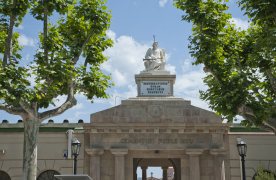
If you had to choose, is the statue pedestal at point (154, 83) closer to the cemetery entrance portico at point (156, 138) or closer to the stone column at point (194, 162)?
the cemetery entrance portico at point (156, 138)

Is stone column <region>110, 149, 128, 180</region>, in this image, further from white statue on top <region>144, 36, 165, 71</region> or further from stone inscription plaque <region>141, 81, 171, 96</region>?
white statue on top <region>144, 36, 165, 71</region>

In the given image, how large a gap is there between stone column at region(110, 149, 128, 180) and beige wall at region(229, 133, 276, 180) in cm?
650

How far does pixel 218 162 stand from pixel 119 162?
5.90 metres

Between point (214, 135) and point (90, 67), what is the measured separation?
1068 centimetres

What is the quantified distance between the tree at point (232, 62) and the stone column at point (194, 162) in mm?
8759

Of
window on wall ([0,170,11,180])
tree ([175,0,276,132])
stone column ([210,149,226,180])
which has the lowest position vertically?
window on wall ([0,170,11,180])

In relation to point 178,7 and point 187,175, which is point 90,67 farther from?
point 187,175

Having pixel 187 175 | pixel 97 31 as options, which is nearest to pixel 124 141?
pixel 187 175

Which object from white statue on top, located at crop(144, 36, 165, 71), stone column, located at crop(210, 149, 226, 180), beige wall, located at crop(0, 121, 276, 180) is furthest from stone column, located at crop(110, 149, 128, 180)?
white statue on top, located at crop(144, 36, 165, 71)

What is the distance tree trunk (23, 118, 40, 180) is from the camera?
16.4 metres

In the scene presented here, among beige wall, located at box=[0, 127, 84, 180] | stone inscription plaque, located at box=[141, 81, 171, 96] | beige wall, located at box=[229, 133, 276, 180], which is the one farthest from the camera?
stone inscription plaque, located at box=[141, 81, 171, 96]

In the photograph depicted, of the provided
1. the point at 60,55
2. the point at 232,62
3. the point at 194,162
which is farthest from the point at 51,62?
the point at 194,162

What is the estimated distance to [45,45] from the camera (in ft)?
57.4

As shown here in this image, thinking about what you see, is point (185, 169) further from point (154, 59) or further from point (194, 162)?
point (154, 59)
